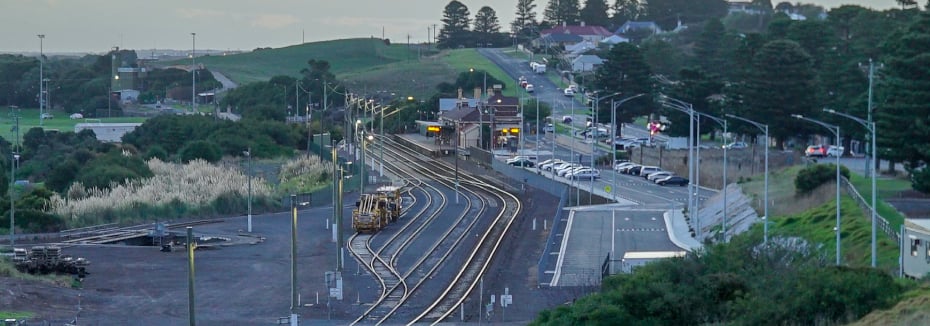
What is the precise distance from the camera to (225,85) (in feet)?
600

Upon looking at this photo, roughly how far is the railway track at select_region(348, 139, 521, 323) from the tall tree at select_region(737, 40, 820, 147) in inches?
535

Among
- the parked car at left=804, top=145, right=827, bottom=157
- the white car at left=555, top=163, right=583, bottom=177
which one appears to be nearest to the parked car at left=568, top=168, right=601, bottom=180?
the white car at left=555, top=163, right=583, bottom=177

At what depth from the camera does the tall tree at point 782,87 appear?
242ft

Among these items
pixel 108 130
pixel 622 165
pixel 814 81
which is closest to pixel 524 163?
pixel 622 165

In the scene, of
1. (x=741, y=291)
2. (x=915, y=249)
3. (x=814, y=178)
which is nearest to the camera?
(x=741, y=291)

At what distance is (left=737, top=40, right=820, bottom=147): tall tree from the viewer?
73688 mm

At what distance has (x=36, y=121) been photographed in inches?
5591

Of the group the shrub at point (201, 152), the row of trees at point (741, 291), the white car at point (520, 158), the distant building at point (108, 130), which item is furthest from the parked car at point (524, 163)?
the row of trees at point (741, 291)

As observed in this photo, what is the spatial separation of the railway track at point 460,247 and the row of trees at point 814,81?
44.2ft

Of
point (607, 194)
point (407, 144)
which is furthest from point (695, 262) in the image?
point (407, 144)

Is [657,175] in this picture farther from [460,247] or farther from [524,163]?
[460,247]

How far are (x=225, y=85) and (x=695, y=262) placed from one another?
156m

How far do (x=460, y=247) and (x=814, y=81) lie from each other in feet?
94.3

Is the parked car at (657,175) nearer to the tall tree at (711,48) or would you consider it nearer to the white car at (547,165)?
the white car at (547,165)
